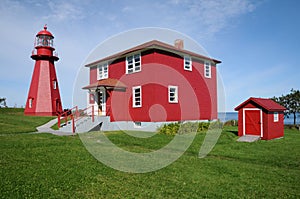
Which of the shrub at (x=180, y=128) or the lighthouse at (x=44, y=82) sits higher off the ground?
the lighthouse at (x=44, y=82)

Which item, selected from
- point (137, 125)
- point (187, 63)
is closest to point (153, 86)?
point (137, 125)

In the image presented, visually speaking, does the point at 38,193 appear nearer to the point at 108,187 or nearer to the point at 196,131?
the point at 108,187

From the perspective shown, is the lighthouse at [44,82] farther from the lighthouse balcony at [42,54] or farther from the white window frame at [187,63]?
the white window frame at [187,63]

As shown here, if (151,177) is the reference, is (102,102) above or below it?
above

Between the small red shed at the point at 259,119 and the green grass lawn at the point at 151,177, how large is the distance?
5.31 m

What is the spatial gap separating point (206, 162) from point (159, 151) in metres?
2.70

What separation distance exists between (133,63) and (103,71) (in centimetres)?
473

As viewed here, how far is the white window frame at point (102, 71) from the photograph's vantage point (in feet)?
79.0

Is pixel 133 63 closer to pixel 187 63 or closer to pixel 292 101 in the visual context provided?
pixel 187 63

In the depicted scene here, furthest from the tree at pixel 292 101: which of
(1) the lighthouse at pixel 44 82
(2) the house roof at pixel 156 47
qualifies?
(1) the lighthouse at pixel 44 82

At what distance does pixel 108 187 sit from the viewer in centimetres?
604

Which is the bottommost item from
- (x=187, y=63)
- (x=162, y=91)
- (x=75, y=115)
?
(x=75, y=115)

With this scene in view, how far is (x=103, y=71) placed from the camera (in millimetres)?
24359

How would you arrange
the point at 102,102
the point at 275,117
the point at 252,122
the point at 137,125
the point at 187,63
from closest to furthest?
the point at 252,122 < the point at 275,117 < the point at 137,125 < the point at 187,63 < the point at 102,102
